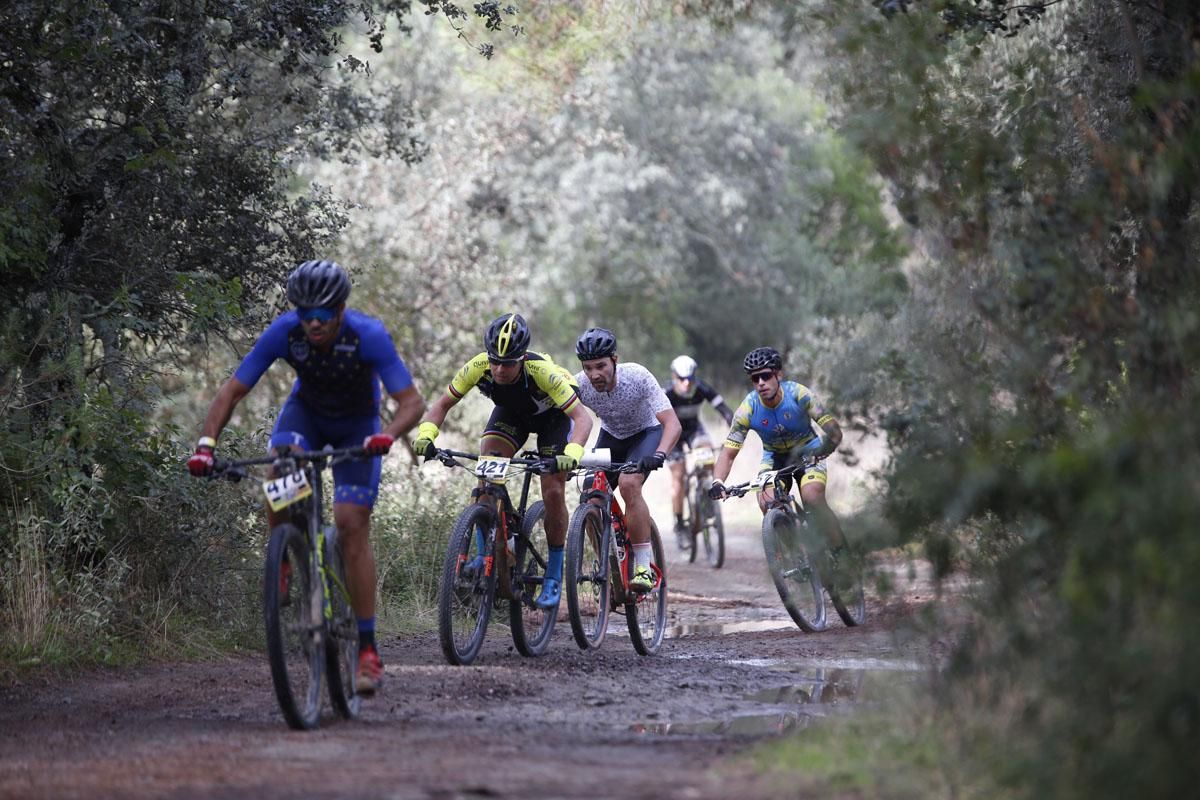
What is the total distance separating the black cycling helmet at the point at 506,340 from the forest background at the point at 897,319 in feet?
7.91

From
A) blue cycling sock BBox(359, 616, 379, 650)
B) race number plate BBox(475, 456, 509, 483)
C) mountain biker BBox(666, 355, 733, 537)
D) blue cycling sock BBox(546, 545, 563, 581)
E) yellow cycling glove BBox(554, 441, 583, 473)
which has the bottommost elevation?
blue cycling sock BBox(359, 616, 379, 650)

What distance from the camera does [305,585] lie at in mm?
7742

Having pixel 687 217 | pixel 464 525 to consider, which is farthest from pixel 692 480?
pixel 687 217

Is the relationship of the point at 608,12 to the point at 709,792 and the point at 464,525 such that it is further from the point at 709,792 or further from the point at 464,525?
the point at 709,792

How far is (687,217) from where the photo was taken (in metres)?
40.5

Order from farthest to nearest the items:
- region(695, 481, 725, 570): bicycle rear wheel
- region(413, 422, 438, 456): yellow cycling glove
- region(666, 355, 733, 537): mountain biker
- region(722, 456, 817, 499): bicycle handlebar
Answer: region(695, 481, 725, 570): bicycle rear wheel, region(666, 355, 733, 537): mountain biker, region(722, 456, 817, 499): bicycle handlebar, region(413, 422, 438, 456): yellow cycling glove

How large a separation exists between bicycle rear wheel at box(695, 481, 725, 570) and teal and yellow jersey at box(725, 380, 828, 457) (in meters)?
6.12

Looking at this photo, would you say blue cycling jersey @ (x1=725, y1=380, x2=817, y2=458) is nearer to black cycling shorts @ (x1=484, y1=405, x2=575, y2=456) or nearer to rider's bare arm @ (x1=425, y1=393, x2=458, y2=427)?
black cycling shorts @ (x1=484, y1=405, x2=575, y2=456)

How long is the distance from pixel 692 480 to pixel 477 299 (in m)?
4.93

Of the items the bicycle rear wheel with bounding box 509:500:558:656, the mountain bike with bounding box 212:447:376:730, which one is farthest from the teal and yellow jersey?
the mountain bike with bounding box 212:447:376:730

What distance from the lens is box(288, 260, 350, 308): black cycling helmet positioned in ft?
25.9

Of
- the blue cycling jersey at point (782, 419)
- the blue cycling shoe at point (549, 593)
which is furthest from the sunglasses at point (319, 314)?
the blue cycling jersey at point (782, 419)

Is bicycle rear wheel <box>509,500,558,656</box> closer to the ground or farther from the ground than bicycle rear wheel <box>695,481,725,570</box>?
closer to the ground

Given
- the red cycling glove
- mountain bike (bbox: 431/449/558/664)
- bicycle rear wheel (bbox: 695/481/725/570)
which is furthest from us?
bicycle rear wheel (bbox: 695/481/725/570)
